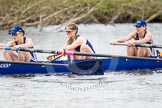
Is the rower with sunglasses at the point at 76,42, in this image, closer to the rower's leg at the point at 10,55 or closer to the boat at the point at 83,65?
the boat at the point at 83,65

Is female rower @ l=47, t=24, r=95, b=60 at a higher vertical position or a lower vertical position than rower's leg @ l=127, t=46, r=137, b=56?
higher

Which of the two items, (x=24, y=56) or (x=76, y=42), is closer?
(x=76, y=42)

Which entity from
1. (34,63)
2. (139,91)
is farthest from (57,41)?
(139,91)

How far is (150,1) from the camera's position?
152 feet

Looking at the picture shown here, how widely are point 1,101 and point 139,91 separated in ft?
11.8

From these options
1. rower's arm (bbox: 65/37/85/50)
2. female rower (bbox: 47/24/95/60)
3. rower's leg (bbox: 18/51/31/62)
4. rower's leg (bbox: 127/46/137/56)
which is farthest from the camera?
rower's leg (bbox: 127/46/137/56)

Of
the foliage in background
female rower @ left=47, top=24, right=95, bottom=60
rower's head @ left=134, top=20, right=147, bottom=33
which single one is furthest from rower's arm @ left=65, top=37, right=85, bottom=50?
the foliage in background

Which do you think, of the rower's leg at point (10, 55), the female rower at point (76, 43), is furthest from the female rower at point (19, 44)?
Result: the female rower at point (76, 43)

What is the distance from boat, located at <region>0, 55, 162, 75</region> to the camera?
19859 mm

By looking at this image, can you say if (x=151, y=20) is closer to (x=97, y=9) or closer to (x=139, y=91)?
(x=97, y=9)

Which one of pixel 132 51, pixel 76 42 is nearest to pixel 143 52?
pixel 132 51

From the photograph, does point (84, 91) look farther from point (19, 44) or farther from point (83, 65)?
point (19, 44)

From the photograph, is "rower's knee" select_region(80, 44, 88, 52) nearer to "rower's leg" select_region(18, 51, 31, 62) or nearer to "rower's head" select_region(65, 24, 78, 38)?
"rower's head" select_region(65, 24, 78, 38)

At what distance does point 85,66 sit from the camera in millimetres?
19891
